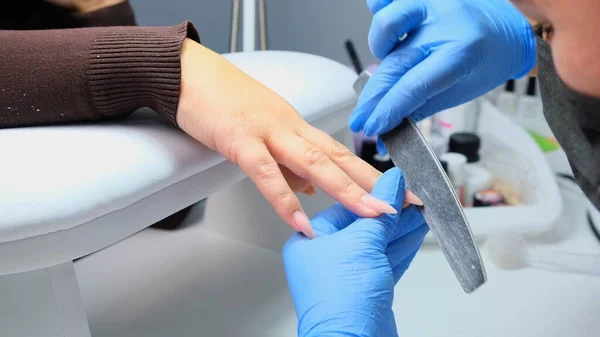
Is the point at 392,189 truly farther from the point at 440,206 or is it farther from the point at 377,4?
the point at 377,4

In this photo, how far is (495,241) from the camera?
0.85 m

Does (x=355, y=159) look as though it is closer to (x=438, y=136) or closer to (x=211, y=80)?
(x=211, y=80)

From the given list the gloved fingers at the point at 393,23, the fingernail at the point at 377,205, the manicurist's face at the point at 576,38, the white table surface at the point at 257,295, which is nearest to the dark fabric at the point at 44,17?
the white table surface at the point at 257,295

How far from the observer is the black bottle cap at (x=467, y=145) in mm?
1077

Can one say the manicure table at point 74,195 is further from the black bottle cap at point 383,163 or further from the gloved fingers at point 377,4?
the black bottle cap at point 383,163

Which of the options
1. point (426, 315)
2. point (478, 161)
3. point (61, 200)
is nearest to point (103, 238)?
point (61, 200)

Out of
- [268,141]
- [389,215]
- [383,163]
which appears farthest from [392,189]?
[383,163]

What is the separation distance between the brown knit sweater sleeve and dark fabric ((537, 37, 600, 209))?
1.17 feet

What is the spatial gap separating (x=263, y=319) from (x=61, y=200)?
38 centimetres

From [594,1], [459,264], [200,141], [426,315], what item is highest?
[594,1]

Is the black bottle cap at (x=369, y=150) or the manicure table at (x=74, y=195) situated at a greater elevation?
the manicure table at (x=74, y=195)

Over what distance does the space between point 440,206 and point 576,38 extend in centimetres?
20

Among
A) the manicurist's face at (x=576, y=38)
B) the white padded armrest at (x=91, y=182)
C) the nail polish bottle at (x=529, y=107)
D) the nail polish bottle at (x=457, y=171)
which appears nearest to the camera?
the manicurist's face at (x=576, y=38)

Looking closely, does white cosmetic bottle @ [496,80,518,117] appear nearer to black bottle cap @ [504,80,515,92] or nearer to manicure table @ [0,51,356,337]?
black bottle cap @ [504,80,515,92]
